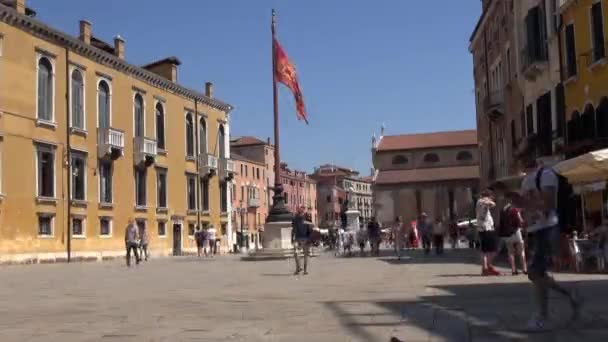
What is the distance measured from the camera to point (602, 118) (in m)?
20.4

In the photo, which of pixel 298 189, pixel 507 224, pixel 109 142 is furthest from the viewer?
pixel 298 189

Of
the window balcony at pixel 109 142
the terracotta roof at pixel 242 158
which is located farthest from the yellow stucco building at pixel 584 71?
the terracotta roof at pixel 242 158

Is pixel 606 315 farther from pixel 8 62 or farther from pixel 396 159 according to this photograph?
pixel 396 159

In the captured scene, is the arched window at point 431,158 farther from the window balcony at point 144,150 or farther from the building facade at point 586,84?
the building facade at point 586,84

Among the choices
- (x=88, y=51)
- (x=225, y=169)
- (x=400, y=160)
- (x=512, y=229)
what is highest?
(x=88, y=51)

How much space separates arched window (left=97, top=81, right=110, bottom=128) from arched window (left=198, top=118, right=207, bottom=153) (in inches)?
460

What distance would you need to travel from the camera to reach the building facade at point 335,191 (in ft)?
444

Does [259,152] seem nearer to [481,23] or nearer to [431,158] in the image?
[431,158]

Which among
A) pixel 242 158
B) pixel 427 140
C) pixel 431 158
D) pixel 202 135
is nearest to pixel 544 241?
pixel 202 135

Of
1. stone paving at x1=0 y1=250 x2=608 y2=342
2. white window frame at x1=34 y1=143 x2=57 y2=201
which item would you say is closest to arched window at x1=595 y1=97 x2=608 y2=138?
stone paving at x1=0 y1=250 x2=608 y2=342

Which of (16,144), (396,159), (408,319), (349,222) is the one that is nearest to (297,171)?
(396,159)

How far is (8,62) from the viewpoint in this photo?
106 ft

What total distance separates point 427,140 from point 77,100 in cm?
6507

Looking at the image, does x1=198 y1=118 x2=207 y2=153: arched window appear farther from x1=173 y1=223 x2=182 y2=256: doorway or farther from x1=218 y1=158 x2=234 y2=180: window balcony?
x1=173 y1=223 x2=182 y2=256: doorway
